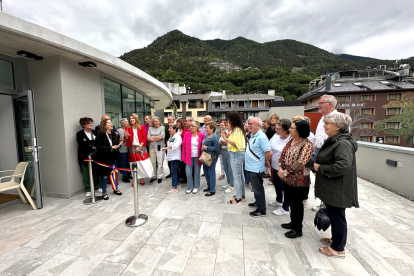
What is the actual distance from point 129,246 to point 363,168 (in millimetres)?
7022

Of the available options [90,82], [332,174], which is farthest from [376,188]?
[90,82]

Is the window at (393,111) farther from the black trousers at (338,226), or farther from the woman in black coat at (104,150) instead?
the woman in black coat at (104,150)

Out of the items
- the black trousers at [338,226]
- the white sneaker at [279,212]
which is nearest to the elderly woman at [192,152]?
the white sneaker at [279,212]

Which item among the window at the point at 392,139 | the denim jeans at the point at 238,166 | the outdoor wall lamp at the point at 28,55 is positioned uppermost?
the outdoor wall lamp at the point at 28,55

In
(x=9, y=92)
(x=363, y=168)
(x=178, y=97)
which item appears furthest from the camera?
(x=178, y=97)

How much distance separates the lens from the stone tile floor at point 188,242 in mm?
2016

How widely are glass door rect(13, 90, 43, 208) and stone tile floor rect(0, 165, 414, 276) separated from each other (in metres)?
0.42

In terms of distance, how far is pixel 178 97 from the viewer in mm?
37562

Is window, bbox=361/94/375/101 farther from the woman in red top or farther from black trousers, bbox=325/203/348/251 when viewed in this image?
the woman in red top

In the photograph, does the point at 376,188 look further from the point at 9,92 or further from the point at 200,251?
the point at 9,92

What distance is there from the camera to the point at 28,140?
3660mm

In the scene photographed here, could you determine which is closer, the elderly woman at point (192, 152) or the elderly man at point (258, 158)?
the elderly man at point (258, 158)

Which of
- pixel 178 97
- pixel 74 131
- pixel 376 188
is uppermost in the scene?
pixel 178 97

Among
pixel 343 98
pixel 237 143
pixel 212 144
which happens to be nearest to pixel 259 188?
pixel 237 143
